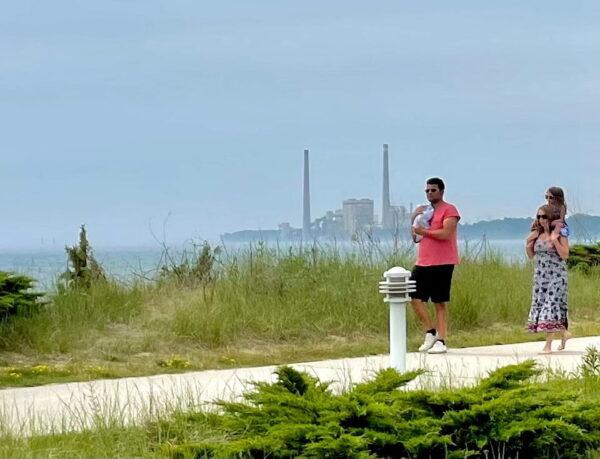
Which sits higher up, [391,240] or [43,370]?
[391,240]

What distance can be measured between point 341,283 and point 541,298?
388 cm

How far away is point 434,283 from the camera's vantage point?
45.4 ft

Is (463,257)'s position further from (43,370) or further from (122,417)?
(122,417)

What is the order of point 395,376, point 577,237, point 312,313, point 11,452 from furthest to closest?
point 577,237 < point 312,313 < point 395,376 < point 11,452

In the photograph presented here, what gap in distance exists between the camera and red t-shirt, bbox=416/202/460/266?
543 inches

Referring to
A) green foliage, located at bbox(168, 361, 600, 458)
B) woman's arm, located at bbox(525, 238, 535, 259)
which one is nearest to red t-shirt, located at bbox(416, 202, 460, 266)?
woman's arm, located at bbox(525, 238, 535, 259)

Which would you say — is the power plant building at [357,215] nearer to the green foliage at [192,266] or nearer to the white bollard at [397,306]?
the green foliage at [192,266]

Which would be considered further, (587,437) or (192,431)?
(192,431)

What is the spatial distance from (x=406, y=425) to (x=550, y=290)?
25.0 feet

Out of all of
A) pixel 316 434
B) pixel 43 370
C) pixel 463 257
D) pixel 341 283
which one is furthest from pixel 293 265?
pixel 316 434

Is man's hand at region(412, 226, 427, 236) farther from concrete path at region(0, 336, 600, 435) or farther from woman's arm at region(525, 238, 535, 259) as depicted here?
A: concrete path at region(0, 336, 600, 435)

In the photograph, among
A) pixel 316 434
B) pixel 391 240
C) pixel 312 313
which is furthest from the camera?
pixel 391 240

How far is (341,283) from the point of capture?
17.0 m

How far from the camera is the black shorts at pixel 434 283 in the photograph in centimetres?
1383
